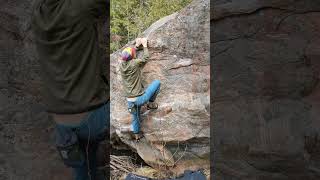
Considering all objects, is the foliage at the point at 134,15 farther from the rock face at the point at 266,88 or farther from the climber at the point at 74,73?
the climber at the point at 74,73

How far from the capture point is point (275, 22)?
212 centimetres

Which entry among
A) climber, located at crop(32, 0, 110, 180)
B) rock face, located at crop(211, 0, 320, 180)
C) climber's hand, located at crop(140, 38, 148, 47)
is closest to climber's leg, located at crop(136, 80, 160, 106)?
climber's hand, located at crop(140, 38, 148, 47)

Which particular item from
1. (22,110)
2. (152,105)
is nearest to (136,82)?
(152,105)

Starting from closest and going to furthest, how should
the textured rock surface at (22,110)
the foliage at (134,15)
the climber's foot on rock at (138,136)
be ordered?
1. the textured rock surface at (22,110)
2. the foliage at (134,15)
3. the climber's foot on rock at (138,136)

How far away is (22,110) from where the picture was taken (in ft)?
6.91

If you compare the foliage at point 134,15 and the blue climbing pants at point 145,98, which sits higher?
the foliage at point 134,15

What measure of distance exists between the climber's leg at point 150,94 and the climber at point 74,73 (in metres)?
0.76

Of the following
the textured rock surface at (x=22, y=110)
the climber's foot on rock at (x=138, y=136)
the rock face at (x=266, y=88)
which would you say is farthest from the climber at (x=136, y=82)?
the textured rock surface at (x=22, y=110)

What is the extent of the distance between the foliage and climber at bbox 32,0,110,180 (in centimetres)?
67

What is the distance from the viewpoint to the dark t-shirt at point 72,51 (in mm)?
1873

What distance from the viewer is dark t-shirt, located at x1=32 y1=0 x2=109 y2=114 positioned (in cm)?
187

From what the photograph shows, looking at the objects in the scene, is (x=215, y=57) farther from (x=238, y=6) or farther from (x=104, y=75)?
(x=104, y=75)

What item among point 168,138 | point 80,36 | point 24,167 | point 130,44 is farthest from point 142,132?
point 80,36

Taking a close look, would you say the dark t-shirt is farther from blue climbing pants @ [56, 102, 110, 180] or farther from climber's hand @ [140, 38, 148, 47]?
climber's hand @ [140, 38, 148, 47]
